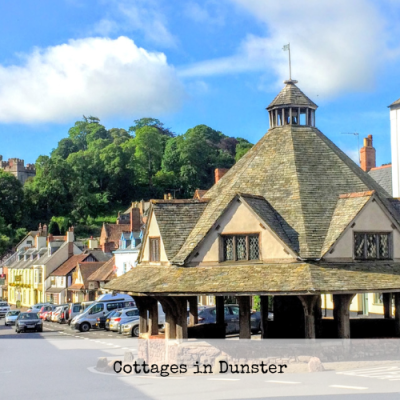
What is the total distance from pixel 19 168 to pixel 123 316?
133 metres

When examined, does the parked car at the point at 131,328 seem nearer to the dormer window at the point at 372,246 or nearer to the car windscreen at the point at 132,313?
the car windscreen at the point at 132,313

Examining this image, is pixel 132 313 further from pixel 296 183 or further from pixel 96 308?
pixel 296 183

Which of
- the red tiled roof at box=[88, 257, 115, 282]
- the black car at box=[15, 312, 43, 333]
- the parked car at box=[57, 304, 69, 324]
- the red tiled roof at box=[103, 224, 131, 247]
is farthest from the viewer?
the red tiled roof at box=[103, 224, 131, 247]

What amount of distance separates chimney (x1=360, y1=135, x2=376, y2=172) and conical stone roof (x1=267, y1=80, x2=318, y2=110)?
32.1 m

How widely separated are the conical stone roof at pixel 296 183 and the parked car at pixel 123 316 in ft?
59.7

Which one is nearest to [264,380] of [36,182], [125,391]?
[125,391]

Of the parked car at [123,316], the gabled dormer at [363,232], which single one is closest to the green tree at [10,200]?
the parked car at [123,316]

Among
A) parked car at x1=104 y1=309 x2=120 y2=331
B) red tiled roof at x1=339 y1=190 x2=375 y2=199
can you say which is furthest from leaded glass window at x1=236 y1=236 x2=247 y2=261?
parked car at x1=104 y1=309 x2=120 y2=331

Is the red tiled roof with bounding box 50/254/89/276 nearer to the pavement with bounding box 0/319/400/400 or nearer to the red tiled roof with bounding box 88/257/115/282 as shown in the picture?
the red tiled roof with bounding box 88/257/115/282

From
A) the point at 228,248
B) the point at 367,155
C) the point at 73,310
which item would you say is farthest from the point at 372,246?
the point at 367,155

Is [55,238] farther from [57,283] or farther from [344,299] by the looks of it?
[344,299]

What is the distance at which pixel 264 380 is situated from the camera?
19.6m

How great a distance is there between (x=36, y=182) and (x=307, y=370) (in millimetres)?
117022

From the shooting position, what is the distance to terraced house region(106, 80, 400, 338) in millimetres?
A: 22172
